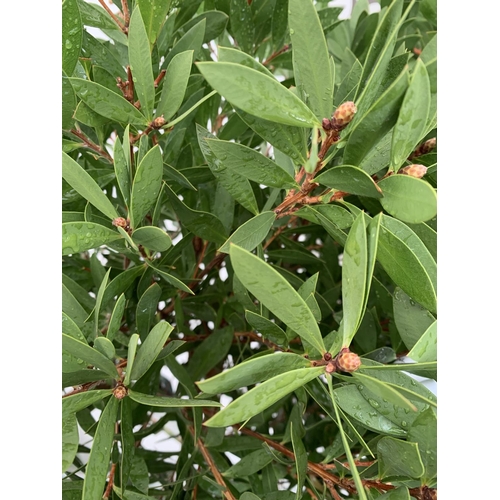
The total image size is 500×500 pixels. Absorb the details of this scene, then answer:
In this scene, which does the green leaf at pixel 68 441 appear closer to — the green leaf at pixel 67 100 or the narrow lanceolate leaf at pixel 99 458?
the narrow lanceolate leaf at pixel 99 458

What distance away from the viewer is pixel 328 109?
0.29m

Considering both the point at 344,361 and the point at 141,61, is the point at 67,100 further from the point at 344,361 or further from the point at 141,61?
the point at 344,361

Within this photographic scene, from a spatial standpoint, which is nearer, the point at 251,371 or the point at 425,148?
the point at 251,371

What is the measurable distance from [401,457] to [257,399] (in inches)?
4.5

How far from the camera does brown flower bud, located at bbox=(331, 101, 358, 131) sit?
0.27m

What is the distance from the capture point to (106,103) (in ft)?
1.17

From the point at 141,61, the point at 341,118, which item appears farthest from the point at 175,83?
the point at 341,118

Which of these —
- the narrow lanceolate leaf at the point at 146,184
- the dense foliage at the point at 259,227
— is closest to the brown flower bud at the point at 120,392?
the dense foliage at the point at 259,227

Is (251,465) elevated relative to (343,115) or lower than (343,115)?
lower
